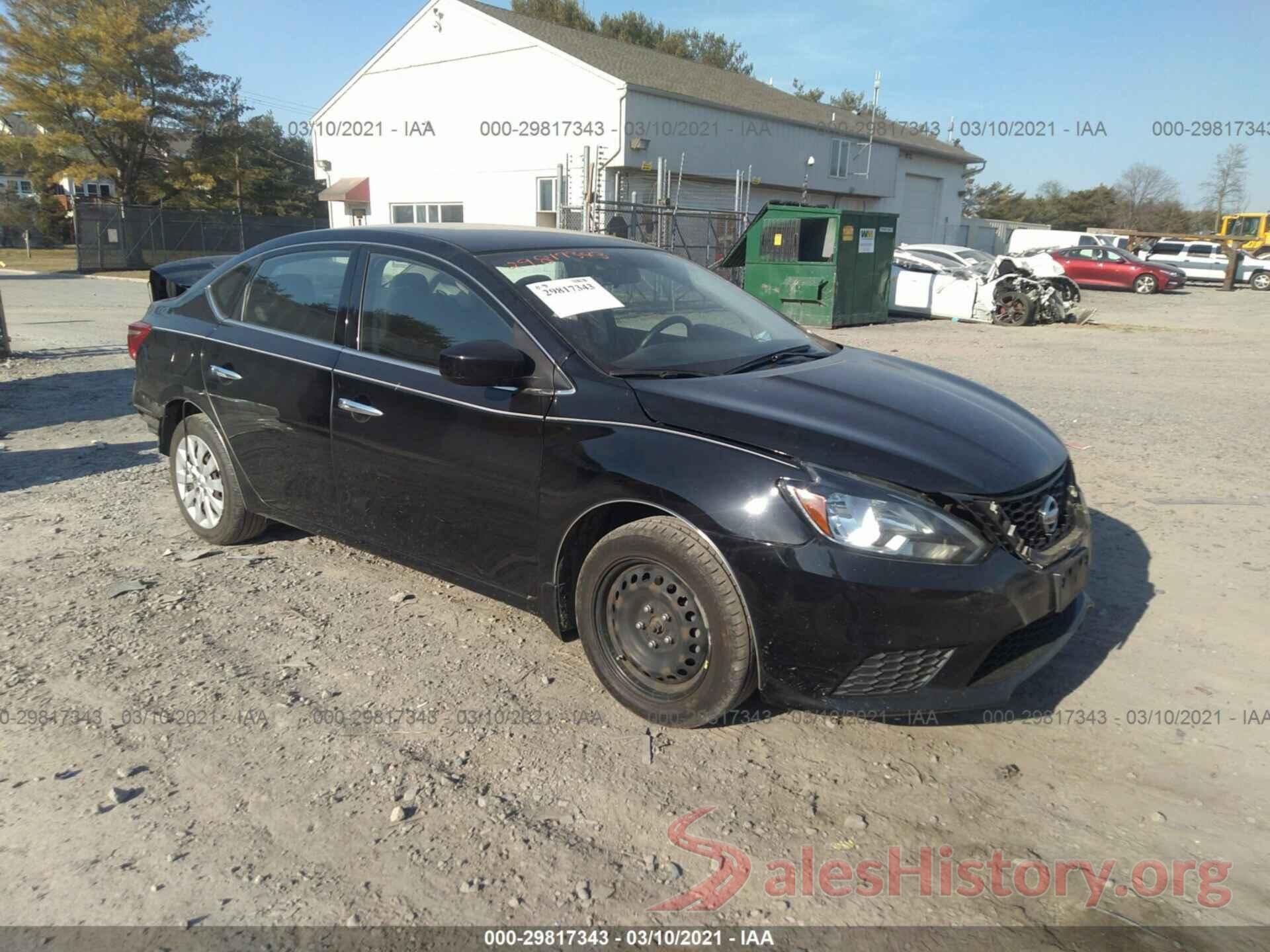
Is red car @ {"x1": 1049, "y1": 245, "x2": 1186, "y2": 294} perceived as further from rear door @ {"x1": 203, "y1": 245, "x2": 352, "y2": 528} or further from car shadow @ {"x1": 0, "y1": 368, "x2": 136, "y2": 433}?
rear door @ {"x1": 203, "y1": 245, "x2": 352, "y2": 528}

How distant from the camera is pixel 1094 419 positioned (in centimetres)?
848

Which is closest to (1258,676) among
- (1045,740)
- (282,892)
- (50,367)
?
(1045,740)

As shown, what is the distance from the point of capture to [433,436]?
371 cm

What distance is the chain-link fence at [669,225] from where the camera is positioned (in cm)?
1933

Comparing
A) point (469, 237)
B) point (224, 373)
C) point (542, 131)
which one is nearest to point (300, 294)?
point (224, 373)

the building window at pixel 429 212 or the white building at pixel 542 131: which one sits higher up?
the white building at pixel 542 131

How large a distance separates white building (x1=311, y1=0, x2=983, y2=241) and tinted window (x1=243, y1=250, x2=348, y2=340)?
17.0 m

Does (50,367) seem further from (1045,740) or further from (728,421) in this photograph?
(1045,740)

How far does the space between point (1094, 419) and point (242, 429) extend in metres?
7.34

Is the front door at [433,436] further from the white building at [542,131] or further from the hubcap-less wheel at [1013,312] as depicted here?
the white building at [542,131]

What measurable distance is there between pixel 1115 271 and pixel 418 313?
3149cm

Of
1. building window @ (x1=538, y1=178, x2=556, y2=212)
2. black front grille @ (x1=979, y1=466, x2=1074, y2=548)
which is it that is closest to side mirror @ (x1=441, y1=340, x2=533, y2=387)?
black front grille @ (x1=979, y1=466, x2=1074, y2=548)

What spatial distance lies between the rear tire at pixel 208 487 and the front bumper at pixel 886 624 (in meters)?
2.99

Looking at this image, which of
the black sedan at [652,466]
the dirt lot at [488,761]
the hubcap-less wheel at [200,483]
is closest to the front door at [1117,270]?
the dirt lot at [488,761]
